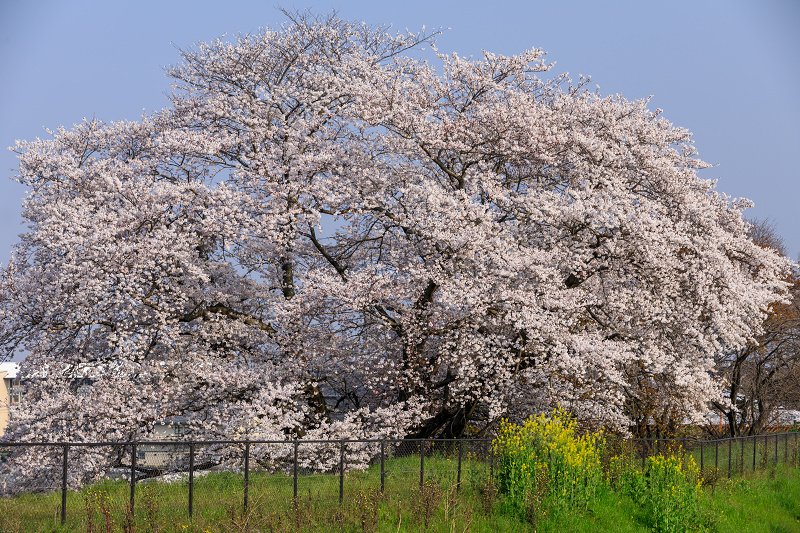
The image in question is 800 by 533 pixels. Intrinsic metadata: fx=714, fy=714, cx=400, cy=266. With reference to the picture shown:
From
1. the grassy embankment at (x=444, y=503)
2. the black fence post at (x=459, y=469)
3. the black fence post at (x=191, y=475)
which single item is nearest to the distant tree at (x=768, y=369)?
the grassy embankment at (x=444, y=503)

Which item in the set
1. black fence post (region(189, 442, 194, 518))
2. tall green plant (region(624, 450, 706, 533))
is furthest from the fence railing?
tall green plant (region(624, 450, 706, 533))

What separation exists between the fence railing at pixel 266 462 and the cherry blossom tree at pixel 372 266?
899mm

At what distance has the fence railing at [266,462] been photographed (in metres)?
13.8

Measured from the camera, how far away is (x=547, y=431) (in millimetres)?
15070

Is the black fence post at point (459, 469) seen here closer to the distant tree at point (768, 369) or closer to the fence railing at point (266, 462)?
the fence railing at point (266, 462)

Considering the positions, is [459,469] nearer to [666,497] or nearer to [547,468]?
[547,468]

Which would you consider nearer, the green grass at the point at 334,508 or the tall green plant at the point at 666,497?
the green grass at the point at 334,508

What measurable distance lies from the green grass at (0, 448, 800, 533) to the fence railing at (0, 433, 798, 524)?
0.25 ft

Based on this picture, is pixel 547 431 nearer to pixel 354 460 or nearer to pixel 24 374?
pixel 354 460

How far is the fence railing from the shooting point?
13.8 meters

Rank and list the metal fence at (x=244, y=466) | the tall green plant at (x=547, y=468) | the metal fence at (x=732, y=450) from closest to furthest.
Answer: the metal fence at (x=244, y=466) < the tall green plant at (x=547, y=468) < the metal fence at (x=732, y=450)

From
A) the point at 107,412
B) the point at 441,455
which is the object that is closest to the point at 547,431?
the point at 441,455

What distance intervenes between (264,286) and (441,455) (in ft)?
31.7

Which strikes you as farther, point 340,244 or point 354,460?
point 340,244
